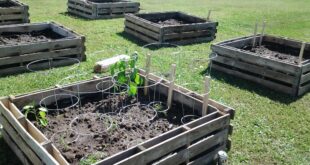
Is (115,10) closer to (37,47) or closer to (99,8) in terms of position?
(99,8)

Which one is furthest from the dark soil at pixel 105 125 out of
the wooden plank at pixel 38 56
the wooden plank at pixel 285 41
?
the wooden plank at pixel 285 41

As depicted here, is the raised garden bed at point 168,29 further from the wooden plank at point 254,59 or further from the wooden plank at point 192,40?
the wooden plank at point 254,59

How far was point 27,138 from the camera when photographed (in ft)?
14.3

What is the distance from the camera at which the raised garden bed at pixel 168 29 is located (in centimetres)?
1073

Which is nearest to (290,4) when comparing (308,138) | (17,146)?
(308,138)

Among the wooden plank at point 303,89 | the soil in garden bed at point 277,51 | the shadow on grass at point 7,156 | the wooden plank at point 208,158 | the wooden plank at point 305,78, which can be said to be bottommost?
the shadow on grass at point 7,156

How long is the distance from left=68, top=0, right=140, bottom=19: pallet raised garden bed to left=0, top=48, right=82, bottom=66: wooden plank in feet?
17.5

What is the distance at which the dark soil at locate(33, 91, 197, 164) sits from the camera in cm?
473

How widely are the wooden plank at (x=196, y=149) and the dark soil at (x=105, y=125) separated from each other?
24.6 inches

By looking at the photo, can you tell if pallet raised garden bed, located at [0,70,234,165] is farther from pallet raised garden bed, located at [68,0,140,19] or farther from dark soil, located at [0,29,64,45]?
pallet raised garden bed, located at [68,0,140,19]

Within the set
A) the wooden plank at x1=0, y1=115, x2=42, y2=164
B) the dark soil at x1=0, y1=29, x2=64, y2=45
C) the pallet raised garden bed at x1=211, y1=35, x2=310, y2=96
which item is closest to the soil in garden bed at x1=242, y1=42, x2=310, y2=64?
the pallet raised garden bed at x1=211, y1=35, x2=310, y2=96

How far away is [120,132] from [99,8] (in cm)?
956

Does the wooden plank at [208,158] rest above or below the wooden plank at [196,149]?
below

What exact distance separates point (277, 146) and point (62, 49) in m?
5.56
